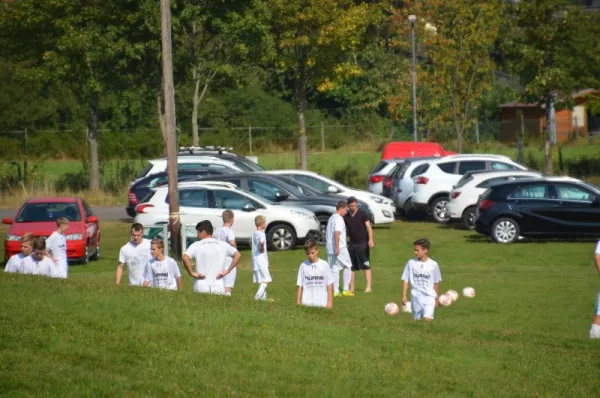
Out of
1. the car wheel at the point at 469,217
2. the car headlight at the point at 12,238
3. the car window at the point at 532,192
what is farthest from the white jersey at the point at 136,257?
the car wheel at the point at 469,217

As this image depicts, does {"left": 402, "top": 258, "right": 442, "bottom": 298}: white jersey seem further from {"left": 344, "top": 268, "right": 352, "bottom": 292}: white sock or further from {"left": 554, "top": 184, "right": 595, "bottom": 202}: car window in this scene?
{"left": 554, "top": 184, "right": 595, "bottom": 202}: car window

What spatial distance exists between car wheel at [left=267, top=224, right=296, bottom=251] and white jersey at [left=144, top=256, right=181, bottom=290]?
39.8ft

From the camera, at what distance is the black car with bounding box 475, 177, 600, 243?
28.1m

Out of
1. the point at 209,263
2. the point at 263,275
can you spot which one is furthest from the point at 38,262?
the point at 263,275

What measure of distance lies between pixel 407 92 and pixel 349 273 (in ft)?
137

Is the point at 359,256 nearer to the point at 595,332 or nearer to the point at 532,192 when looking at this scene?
the point at 595,332

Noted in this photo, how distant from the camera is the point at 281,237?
28.0 metres

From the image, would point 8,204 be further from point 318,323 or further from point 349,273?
point 318,323

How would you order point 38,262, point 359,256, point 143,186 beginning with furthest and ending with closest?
point 143,186 < point 359,256 < point 38,262

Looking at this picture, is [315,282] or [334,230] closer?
[315,282]

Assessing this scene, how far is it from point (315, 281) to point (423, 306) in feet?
4.59

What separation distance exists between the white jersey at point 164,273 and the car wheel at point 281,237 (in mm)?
12122

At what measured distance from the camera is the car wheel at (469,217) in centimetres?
3164

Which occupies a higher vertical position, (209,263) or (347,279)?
(209,263)
